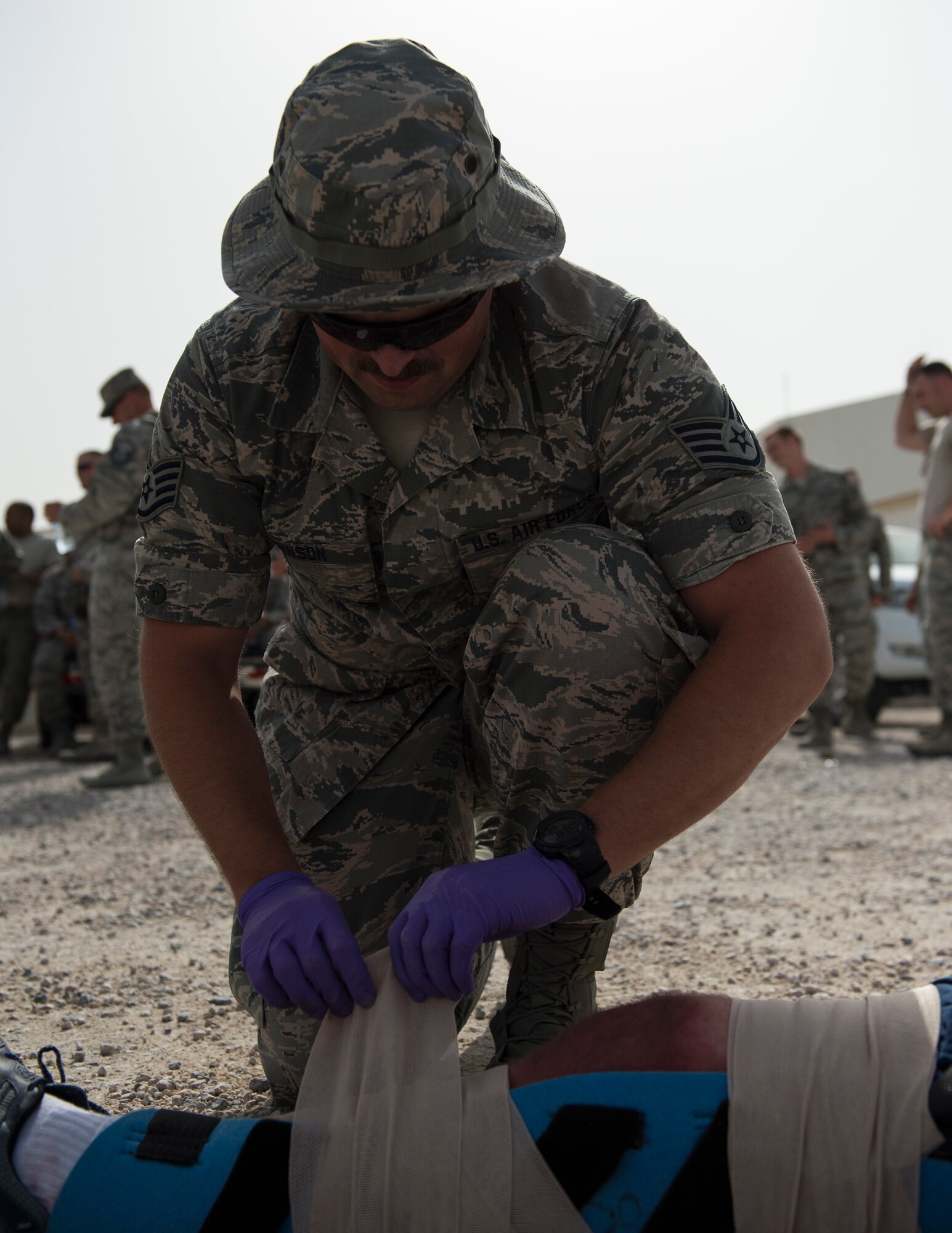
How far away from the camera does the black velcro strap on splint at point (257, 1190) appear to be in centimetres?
118

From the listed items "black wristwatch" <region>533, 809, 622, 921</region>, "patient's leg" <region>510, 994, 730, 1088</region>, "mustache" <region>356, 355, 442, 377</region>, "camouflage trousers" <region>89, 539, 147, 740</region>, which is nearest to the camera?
"patient's leg" <region>510, 994, 730, 1088</region>

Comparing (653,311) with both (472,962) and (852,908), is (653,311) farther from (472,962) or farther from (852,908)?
(852,908)

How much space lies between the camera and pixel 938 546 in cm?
593

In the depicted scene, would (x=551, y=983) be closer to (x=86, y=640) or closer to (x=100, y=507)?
(x=100, y=507)

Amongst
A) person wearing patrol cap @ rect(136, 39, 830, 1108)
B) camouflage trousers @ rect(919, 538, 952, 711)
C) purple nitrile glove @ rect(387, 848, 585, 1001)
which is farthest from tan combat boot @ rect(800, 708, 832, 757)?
purple nitrile glove @ rect(387, 848, 585, 1001)

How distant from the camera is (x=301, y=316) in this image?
1888 mm

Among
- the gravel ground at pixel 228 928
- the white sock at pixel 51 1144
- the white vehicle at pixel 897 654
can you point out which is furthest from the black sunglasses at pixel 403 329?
the white vehicle at pixel 897 654

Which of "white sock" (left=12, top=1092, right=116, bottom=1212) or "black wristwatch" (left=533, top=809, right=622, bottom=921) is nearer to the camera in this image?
"white sock" (left=12, top=1092, right=116, bottom=1212)

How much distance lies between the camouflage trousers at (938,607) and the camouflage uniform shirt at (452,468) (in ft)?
14.4

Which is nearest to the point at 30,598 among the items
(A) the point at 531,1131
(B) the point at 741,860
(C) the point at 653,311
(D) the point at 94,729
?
(D) the point at 94,729

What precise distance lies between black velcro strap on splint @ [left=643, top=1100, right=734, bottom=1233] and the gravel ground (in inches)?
34.9

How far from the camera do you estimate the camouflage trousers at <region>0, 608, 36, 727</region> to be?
7.79m

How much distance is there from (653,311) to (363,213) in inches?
19.2

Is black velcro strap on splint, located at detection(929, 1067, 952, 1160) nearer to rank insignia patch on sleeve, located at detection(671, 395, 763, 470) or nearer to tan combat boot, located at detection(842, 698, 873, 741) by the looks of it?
rank insignia patch on sleeve, located at detection(671, 395, 763, 470)
